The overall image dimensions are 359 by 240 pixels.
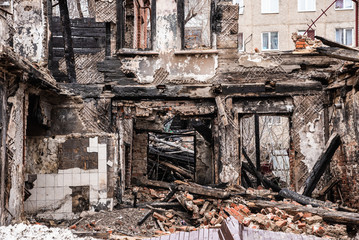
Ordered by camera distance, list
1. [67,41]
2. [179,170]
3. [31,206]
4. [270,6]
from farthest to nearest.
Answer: [270,6] → [179,170] → [67,41] → [31,206]

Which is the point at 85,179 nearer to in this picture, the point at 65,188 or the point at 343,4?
the point at 65,188

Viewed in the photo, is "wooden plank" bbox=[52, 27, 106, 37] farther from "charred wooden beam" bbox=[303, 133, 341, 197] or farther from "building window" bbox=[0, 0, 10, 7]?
"charred wooden beam" bbox=[303, 133, 341, 197]

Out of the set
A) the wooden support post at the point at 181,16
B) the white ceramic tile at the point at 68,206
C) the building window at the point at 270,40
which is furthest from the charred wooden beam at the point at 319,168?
the building window at the point at 270,40

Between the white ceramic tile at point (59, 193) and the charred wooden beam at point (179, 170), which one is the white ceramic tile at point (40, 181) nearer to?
the white ceramic tile at point (59, 193)

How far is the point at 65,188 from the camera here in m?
9.09

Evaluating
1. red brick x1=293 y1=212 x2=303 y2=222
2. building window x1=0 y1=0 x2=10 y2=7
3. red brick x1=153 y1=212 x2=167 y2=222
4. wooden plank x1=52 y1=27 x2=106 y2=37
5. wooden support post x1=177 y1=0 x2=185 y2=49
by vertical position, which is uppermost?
wooden support post x1=177 y1=0 x2=185 y2=49

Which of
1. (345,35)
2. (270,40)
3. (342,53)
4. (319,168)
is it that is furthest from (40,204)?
(345,35)

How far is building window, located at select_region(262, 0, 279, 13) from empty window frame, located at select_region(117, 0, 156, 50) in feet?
41.2

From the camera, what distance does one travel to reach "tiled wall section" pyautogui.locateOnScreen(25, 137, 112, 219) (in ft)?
29.3

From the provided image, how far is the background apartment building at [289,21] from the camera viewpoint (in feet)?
74.8

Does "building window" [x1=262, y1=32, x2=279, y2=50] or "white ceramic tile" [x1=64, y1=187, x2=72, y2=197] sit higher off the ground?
"building window" [x1=262, y1=32, x2=279, y2=50]

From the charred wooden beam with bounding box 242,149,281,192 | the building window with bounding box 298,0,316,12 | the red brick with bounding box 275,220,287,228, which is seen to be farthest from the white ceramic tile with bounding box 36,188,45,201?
the building window with bounding box 298,0,316,12

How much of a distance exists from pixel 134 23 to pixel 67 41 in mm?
2259

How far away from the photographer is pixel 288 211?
303 inches
